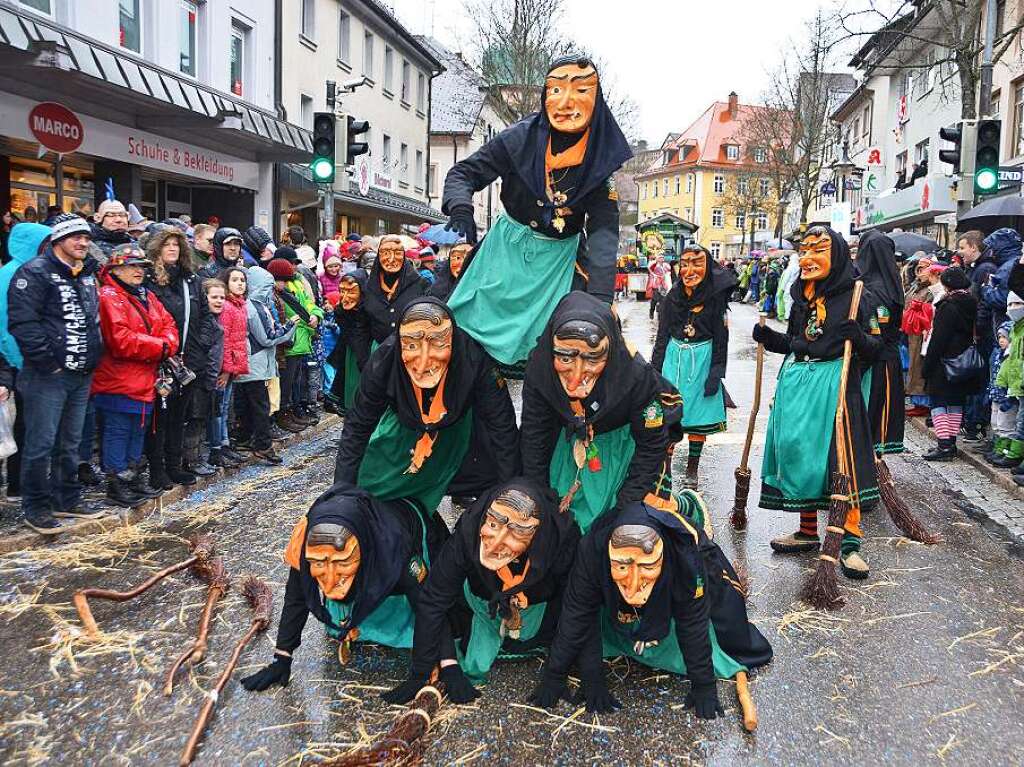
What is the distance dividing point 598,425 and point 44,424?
3.93m

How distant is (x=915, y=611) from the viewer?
16.0 ft

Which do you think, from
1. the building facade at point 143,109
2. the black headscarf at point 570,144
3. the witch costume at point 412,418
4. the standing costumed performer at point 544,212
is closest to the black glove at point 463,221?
the standing costumed performer at point 544,212

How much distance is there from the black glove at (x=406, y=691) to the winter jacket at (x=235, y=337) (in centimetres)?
471

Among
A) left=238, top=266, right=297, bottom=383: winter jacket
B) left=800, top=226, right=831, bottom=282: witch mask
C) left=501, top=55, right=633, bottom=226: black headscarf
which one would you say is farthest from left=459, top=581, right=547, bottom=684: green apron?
left=238, top=266, right=297, bottom=383: winter jacket

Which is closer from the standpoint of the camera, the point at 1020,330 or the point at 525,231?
the point at 525,231

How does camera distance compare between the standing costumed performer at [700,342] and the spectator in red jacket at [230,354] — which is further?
the spectator in red jacket at [230,354]

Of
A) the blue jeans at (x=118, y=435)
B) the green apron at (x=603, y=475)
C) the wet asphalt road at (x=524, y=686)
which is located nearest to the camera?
the wet asphalt road at (x=524, y=686)

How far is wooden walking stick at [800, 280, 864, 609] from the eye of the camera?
16.3 feet

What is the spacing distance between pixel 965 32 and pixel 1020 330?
44.4 feet

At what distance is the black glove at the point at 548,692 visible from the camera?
371cm

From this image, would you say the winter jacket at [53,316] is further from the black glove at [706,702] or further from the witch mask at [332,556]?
the black glove at [706,702]

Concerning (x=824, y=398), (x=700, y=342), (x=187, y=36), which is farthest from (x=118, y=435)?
(x=187, y=36)

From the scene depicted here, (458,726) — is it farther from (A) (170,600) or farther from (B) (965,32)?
(B) (965,32)

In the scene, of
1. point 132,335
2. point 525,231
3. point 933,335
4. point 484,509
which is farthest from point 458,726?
point 933,335
